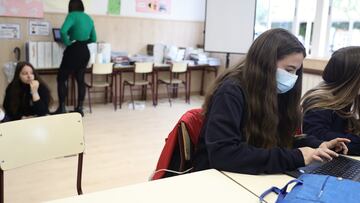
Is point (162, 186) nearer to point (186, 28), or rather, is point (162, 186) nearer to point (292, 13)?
point (292, 13)

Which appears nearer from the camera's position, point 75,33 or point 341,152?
point 341,152

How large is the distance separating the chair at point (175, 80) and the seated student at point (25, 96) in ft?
8.92

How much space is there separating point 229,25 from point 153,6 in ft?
4.32

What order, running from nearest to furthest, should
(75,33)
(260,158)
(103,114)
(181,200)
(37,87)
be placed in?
(181,200) → (260,158) → (37,87) → (75,33) → (103,114)

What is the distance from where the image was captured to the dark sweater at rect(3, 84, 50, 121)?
2.73m

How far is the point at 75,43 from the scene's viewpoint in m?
4.56

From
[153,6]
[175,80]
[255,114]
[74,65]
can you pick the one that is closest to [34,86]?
[74,65]

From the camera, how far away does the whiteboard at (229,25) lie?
5178 millimetres

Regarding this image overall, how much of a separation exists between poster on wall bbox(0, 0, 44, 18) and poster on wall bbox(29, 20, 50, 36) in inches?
3.7

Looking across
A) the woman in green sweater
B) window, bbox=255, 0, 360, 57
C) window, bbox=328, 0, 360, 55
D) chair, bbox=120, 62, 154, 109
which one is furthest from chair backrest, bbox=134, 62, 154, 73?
window, bbox=328, 0, 360, 55

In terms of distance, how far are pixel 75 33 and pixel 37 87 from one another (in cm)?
173

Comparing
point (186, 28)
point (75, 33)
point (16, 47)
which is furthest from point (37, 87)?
point (186, 28)

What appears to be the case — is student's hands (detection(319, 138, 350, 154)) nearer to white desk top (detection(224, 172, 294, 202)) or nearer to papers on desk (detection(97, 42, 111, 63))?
white desk top (detection(224, 172, 294, 202))

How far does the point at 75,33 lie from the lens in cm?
453
